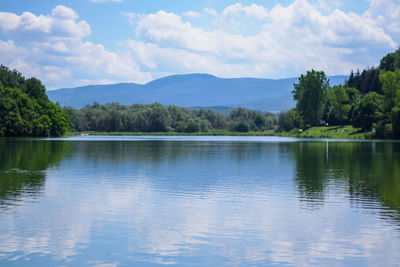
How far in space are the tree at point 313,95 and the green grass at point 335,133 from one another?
5227mm

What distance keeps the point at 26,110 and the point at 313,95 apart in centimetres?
9439

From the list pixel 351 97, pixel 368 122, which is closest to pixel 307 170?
pixel 368 122

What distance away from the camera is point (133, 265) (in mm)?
12031

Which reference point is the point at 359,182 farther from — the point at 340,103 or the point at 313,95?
the point at 313,95

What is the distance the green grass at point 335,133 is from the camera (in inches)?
5310

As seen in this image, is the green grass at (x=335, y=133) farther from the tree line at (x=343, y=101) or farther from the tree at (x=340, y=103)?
the tree at (x=340, y=103)

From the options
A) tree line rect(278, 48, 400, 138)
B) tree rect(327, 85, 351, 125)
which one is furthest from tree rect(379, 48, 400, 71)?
tree rect(327, 85, 351, 125)

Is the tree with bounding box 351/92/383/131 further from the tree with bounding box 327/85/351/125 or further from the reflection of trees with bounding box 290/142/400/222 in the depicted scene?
the reflection of trees with bounding box 290/142/400/222

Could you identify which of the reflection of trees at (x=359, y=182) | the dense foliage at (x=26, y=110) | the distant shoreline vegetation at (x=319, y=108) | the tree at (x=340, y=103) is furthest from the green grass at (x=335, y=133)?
the reflection of trees at (x=359, y=182)

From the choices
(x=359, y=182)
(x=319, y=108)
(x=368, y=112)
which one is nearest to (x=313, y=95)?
(x=319, y=108)

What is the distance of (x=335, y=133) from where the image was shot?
5901 inches

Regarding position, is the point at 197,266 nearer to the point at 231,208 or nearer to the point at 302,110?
the point at 231,208

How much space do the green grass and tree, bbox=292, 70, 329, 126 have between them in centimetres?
523

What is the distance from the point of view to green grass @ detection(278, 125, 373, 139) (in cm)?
13488
